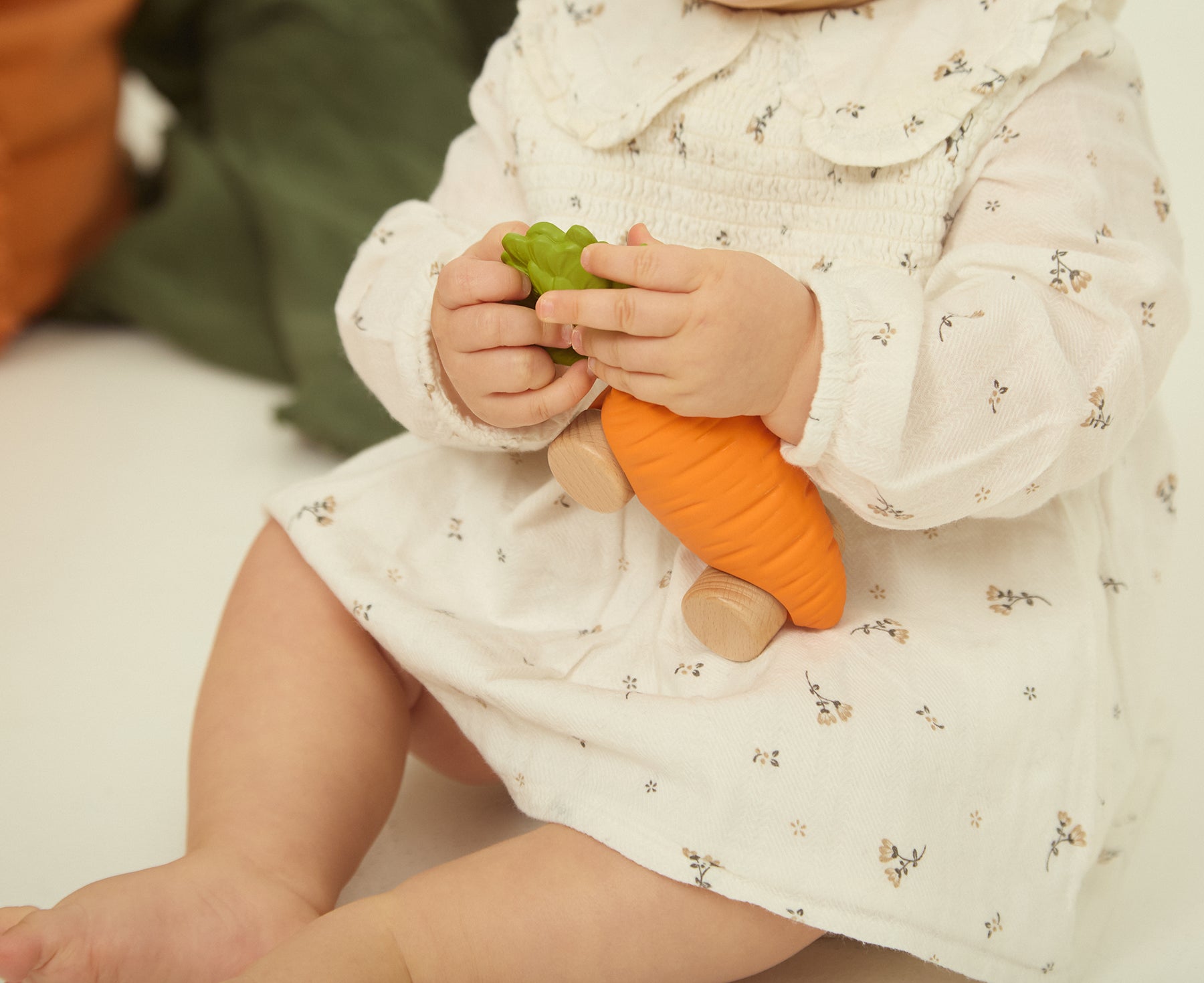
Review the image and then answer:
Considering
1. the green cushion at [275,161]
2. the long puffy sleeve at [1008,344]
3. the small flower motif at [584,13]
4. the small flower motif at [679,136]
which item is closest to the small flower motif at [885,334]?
the long puffy sleeve at [1008,344]

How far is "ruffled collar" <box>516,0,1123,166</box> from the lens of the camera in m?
0.63

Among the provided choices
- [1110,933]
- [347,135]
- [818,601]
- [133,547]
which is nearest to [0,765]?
[133,547]

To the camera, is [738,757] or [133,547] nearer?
[738,757]

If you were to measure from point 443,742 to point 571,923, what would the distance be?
0.22 meters

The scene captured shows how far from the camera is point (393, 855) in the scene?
0.69m

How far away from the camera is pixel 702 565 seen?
26.1 inches

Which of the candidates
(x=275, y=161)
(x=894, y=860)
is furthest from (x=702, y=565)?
(x=275, y=161)

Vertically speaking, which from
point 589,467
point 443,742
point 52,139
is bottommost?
point 443,742

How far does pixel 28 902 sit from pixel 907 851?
468 millimetres

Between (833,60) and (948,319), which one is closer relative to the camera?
(948,319)

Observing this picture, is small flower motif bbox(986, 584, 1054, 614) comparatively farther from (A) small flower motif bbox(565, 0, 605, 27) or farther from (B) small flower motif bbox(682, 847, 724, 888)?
(A) small flower motif bbox(565, 0, 605, 27)

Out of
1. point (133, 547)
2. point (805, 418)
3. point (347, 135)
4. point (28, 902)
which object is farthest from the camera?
point (347, 135)

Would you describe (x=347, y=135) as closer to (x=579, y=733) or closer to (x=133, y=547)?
→ (x=133, y=547)

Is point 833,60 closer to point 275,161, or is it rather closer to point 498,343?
point 498,343
